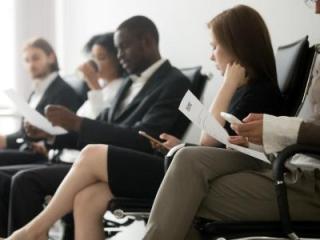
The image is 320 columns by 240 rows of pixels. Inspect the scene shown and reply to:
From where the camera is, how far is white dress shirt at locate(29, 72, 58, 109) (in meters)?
2.85

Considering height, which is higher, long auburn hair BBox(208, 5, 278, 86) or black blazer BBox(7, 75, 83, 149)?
long auburn hair BBox(208, 5, 278, 86)

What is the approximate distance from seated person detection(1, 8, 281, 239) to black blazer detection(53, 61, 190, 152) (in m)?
0.33

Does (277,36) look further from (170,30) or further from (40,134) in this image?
(40,134)

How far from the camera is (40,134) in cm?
247

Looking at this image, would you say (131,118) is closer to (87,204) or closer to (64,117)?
(64,117)

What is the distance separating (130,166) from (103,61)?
1129 millimetres

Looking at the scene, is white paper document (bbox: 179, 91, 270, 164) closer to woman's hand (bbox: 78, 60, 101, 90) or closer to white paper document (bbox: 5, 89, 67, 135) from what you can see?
white paper document (bbox: 5, 89, 67, 135)

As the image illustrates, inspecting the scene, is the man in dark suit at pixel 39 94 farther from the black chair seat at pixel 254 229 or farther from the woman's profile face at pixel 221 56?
the black chair seat at pixel 254 229

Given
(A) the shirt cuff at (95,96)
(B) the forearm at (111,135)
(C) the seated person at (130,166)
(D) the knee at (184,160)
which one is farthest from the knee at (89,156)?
(A) the shirt cuff at (95,96)

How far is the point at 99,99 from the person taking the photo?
2.59m

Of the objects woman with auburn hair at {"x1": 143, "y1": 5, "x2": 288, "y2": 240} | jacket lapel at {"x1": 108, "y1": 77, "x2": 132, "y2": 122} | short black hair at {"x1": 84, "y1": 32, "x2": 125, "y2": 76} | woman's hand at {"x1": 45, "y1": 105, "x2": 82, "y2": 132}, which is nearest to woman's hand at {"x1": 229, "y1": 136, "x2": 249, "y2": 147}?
woman with auburn hair at {"x1": 143, "y1": 5, "x2": 288, "y2": 240}

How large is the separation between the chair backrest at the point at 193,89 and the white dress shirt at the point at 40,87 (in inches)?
38.0

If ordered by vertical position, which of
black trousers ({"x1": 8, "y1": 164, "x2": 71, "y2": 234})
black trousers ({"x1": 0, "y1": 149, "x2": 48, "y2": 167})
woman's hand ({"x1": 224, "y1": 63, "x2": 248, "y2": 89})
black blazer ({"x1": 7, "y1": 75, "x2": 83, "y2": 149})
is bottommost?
black trousers ({"x1": 0, "y1": 149, "x2": 48, "y2": 167})

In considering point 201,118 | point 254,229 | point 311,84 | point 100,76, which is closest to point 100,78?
point 100,76
